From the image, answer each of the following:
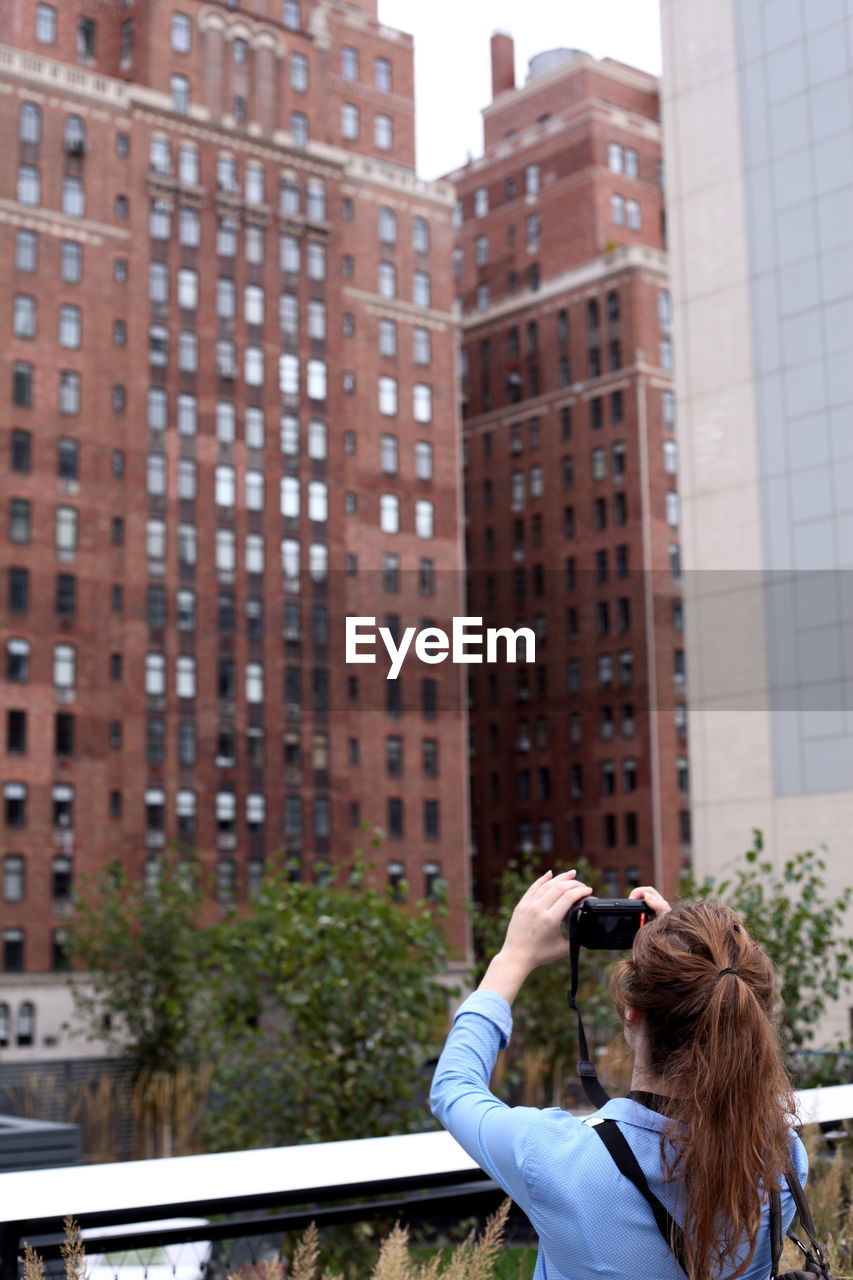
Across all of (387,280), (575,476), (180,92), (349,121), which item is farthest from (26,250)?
(575,476)

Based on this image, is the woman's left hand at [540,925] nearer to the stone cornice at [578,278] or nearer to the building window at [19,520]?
the building window at [19,520]

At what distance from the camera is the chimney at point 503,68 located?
70438 mm

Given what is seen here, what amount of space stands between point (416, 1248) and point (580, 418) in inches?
2454

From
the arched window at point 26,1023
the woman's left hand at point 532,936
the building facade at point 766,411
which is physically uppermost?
the building facade at point 766,411

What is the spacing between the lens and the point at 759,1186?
1926 mm

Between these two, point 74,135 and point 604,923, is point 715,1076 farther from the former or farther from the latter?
point 74,135

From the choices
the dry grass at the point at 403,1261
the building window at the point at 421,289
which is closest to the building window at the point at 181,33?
the building window at the point at 421,289

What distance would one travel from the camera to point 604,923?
210cm

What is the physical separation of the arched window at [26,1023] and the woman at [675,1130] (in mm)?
44000

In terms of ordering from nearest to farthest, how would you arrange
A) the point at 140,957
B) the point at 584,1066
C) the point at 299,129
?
the point at 584,1066, the point at 140,957, the point at 299,129

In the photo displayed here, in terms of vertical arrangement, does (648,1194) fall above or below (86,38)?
below

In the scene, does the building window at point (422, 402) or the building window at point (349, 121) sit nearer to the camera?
the building window at point (349, 121)

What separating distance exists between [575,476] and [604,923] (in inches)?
2555

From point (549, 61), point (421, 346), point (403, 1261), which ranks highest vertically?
point (549, 61)
